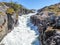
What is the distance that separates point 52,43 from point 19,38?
10002mm

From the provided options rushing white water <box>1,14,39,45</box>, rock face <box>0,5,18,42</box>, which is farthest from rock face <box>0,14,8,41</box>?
rushing white water <box>1,14,39,45</box>

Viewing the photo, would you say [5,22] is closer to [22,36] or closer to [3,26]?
[3,26]

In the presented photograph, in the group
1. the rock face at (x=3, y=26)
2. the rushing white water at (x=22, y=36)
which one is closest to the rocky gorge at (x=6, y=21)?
the rock face at (x=3, y=26)

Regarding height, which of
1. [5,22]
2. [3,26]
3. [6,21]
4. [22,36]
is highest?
[6,21]

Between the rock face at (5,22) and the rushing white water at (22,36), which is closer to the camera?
the rushing white water at (22,36)

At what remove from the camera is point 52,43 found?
20.2 metres

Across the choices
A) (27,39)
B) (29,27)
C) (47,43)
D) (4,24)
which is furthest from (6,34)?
(47,43)

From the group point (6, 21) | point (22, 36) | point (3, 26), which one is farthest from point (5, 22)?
point (22, 36)

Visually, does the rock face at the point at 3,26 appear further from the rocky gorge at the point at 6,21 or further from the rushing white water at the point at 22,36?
the rushing white water at the point at 22,36

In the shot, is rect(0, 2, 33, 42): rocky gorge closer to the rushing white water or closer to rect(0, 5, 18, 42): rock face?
rect(0, 5, 18, 42): rock face

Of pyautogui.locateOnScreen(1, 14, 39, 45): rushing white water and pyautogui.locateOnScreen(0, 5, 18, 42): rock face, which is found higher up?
pyautogui.locateOnScreen(0, 5, 18, 42): rock face

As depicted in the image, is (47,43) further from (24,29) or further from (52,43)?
(24,29)

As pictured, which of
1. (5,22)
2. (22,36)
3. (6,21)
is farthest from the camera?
(6,21)

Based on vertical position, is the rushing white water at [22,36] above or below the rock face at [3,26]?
below
